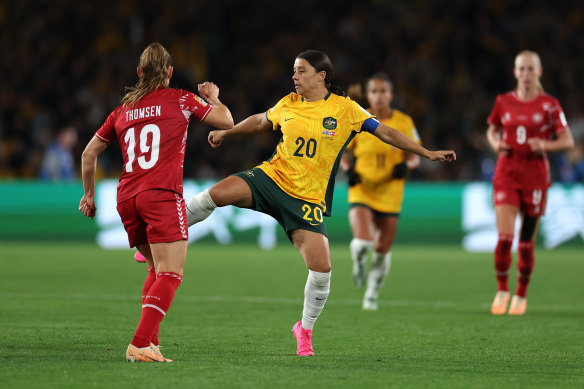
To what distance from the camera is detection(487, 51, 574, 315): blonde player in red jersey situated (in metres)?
8.83

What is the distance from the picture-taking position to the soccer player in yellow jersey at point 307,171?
19.8 ft

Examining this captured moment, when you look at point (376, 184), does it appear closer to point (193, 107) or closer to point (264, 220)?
point (193, 107)

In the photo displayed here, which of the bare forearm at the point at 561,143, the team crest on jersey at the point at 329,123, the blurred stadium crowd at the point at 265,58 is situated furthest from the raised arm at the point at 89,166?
the blurred stadium crowd at the point at 265,58

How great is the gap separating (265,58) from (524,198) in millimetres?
15020

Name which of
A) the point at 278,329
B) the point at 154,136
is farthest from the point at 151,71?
the point at 278,329

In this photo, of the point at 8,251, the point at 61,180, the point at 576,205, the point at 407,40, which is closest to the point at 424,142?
the point at 407,40

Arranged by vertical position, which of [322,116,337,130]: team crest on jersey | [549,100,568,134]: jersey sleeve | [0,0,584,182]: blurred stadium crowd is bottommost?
[322,116,337,130]: team crest on jersey

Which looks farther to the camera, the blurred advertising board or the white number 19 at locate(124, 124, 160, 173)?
the blurred advertising board

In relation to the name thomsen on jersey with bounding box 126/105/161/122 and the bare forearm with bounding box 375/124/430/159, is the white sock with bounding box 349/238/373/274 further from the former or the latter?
the name thomsen on jersey with bounding box 126/105/161/122

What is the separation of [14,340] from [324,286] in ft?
7.27

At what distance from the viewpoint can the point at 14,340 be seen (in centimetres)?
631

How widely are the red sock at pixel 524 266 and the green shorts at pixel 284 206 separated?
3.62 meters

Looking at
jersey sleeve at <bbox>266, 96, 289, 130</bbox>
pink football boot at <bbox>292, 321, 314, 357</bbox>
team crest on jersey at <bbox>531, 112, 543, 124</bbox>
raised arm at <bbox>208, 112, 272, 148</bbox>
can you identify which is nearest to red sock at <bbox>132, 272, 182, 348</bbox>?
pink football boot at <bbox>292, 321, 314, 357</bbox>

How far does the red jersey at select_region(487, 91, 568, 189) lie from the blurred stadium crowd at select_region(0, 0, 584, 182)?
442 inches
